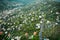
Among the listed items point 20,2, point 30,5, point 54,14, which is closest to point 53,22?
point 54,14

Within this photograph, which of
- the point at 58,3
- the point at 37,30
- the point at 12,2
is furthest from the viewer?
the point at 12,2

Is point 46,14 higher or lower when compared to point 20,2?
lower

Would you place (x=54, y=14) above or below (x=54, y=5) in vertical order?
below

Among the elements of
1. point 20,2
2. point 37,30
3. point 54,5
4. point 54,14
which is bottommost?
point 37,30

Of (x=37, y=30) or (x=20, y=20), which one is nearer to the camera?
(x=37, y=30)

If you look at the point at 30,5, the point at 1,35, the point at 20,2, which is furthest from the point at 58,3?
the point at 1,35

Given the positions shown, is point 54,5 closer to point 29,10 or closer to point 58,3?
point 58,3

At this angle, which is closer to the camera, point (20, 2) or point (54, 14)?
point (54, 14)

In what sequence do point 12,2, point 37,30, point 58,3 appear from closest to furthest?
point 37,30 → point 58,3 → point 12,2

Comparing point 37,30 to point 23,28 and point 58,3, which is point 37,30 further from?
point 58,3
